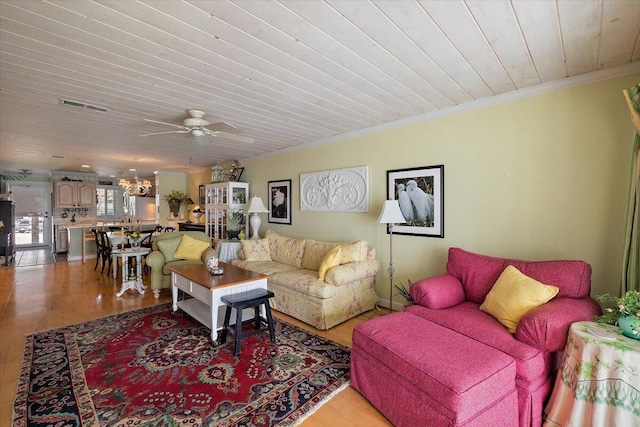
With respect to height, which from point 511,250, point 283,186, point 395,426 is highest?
point 283,186

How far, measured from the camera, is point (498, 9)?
5.21 ft

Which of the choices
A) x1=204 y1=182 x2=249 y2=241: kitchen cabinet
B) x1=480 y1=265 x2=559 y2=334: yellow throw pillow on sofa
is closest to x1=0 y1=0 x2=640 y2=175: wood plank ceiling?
x1=480 y1=265 x2=559 y2=334: yellow throw pillow on sofa

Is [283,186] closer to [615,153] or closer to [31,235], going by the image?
[615,153]

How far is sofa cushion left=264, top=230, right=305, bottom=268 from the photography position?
434 cm

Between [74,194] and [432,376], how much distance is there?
36.3 feet

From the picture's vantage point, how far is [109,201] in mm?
9914

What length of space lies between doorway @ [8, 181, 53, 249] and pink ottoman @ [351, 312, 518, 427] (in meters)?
11.2

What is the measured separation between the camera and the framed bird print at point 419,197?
10.8 ft

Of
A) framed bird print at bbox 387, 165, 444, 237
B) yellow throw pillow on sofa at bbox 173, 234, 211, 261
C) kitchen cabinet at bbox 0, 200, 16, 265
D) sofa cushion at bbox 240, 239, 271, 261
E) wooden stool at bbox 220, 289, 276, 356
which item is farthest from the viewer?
kitchen cabinet at bbox 0, 200, 16, 265

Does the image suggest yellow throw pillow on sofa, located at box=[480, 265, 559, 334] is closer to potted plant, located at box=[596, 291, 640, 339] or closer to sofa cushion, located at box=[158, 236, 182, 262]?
potted plant, located at box=[596, 291, 640, 339]

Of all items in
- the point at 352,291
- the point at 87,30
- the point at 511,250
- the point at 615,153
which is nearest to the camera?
the point at 87,30

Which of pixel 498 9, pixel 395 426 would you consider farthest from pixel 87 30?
pixel 395 426

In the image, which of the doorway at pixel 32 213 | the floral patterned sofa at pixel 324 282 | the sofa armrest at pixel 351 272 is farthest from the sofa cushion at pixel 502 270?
the doorway at pixel 32 213

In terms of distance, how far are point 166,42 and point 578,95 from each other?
3.23 m
